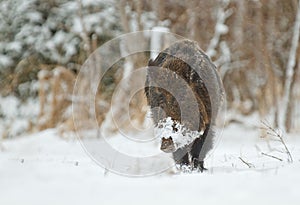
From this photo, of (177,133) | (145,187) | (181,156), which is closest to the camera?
(145,187)

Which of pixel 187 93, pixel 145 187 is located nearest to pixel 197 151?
pixel 187 93

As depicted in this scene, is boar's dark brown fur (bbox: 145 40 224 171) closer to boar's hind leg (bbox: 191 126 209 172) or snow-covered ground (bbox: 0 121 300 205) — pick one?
boar's hind leg (bbox: 191 126 209 172)

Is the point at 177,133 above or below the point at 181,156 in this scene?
above

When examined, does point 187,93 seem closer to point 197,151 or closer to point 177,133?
point 177,133

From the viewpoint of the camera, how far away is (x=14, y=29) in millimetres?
11656

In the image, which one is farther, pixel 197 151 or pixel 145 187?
pixel 197 151

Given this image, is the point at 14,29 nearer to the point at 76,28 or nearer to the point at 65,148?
the point at 76,28

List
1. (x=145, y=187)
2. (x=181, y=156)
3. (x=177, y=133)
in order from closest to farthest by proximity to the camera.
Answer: (x=145, y=187)
(x=177, y=133)
(x=181, y=156)

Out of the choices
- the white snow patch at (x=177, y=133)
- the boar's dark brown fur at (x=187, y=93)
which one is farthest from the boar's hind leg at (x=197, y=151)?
the white snow patch at (x=177, y=133)

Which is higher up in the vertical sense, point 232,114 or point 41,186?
point 41,186

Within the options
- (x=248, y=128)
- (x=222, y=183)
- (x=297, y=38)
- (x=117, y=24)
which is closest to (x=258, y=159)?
(x=222, y=183)

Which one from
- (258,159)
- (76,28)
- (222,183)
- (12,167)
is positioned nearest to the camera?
(222,183)

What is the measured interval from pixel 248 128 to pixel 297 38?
281 centimetres

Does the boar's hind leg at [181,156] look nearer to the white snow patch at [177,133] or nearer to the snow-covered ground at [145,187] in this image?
the white snow patch at [177,133]
